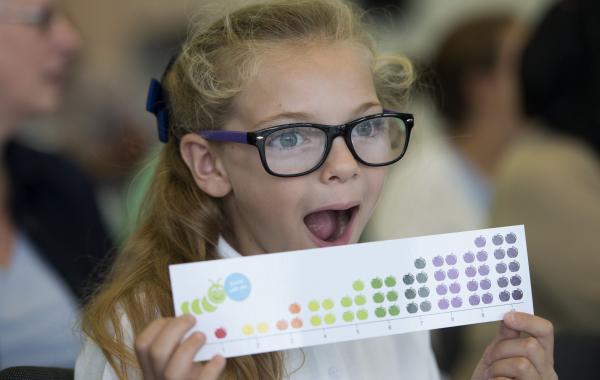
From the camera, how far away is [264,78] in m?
1.50

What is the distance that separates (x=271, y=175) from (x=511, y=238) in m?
0.43

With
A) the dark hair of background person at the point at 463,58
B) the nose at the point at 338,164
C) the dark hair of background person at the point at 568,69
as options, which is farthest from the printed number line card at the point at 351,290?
the dark hair of background person at the point at 463,58

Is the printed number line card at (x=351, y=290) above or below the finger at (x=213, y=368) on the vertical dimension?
above

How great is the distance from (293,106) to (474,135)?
2.19m

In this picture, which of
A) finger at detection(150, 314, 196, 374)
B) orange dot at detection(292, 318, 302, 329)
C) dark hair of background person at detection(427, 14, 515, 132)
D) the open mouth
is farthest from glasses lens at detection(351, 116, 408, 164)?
dark hair of background person at detection(427, 14, 515, 132)

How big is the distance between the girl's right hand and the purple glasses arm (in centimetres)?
40

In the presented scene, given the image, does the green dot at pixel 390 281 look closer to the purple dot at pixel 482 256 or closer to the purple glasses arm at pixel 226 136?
the purple dot at pixel 482 256

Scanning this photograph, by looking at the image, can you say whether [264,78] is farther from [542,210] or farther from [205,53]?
[542,210]

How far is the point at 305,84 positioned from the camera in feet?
4.80

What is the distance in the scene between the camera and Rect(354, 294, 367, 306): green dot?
127cm

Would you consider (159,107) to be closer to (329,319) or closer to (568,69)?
(329,319)

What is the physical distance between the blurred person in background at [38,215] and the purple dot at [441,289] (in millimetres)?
1242

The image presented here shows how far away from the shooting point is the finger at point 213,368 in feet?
3.93

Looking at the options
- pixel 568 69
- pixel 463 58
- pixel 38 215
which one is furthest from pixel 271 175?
pixel 463 58
